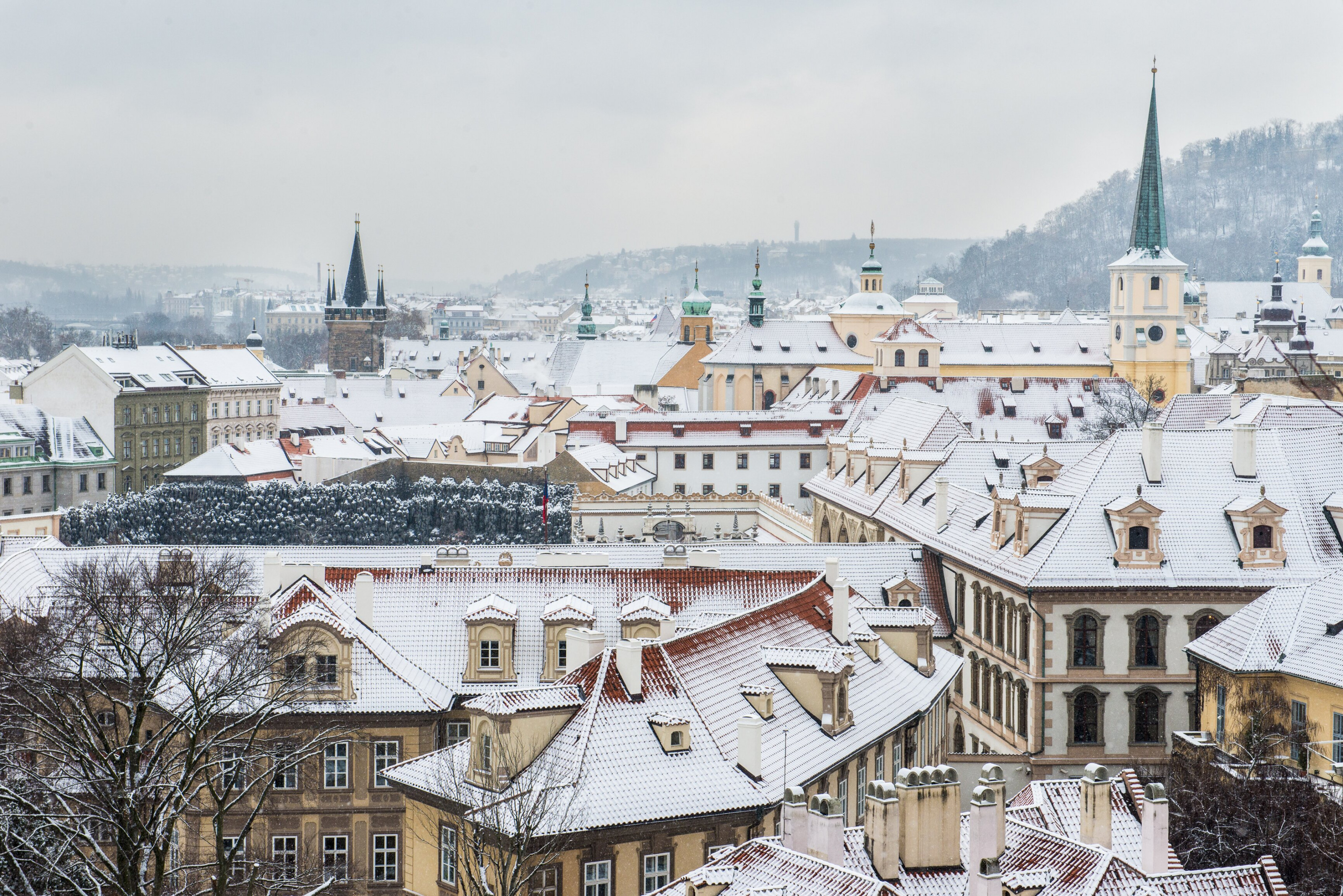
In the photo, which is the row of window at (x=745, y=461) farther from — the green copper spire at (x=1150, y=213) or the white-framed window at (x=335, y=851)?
the white-framed window at (x=335, y=851)

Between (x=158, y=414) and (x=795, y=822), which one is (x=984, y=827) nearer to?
(x=795, y=822)

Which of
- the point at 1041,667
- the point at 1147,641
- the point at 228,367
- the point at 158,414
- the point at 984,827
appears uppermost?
the point at 228,367

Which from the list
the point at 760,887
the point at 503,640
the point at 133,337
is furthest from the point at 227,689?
the point at 133,337

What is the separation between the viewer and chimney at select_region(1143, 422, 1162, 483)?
1836 inches

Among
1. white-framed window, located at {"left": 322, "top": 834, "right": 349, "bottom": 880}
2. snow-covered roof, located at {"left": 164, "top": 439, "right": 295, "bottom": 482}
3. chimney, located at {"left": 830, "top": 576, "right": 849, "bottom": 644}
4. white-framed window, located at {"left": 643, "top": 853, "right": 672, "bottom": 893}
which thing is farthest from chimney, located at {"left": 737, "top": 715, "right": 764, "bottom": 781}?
snow-covered roof, located at {"left": 164, "top": 439, "right": 295, "bottom": 482}

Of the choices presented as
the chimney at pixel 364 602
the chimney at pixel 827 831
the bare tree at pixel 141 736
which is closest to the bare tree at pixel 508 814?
the bare tree at pixel 141 736

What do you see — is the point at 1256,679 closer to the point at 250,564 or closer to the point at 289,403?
→ the point at 250,564

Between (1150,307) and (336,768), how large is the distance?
95.8 m

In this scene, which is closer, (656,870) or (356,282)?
(656,870)

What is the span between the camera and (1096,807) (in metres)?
24.4

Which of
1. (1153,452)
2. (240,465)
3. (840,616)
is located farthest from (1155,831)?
(240,465)

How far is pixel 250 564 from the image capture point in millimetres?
45812

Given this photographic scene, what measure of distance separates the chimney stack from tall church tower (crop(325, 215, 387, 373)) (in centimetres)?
17190

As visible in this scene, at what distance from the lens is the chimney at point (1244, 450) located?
46.2m
